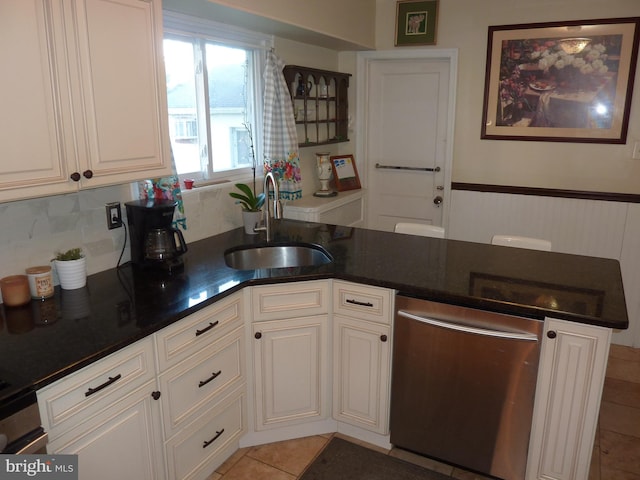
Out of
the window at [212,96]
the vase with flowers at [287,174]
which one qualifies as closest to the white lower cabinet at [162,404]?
the window at [212,96]

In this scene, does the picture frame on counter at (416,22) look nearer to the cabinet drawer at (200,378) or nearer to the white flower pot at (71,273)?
the cabinet drawer at (200,378)

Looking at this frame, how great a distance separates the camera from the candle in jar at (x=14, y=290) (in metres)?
1.85

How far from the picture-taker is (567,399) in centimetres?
196

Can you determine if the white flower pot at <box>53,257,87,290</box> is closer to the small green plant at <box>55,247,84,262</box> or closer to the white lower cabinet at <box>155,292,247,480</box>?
the small green plant at <box>55,247,84,262</box>

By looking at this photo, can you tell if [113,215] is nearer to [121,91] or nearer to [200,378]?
[121,91]

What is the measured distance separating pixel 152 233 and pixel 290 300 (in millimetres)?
706

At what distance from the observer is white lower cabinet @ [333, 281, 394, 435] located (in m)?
2.27

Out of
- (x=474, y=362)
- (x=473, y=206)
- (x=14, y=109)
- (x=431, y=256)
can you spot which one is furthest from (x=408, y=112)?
(x=14, y=109)

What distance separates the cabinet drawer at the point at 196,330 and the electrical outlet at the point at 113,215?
0.66 m

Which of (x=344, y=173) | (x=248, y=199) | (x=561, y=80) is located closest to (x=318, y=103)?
(x=344, y=173)

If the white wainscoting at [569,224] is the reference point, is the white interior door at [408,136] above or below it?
above

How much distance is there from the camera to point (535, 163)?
12.1ft

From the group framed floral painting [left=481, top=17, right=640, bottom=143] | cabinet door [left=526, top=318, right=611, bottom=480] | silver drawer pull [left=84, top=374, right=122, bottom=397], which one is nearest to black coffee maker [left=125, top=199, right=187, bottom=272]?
silver drawer pull [left=84, top=374, right=122, bottom=397]

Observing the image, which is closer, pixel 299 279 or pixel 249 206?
pixel 299 279
